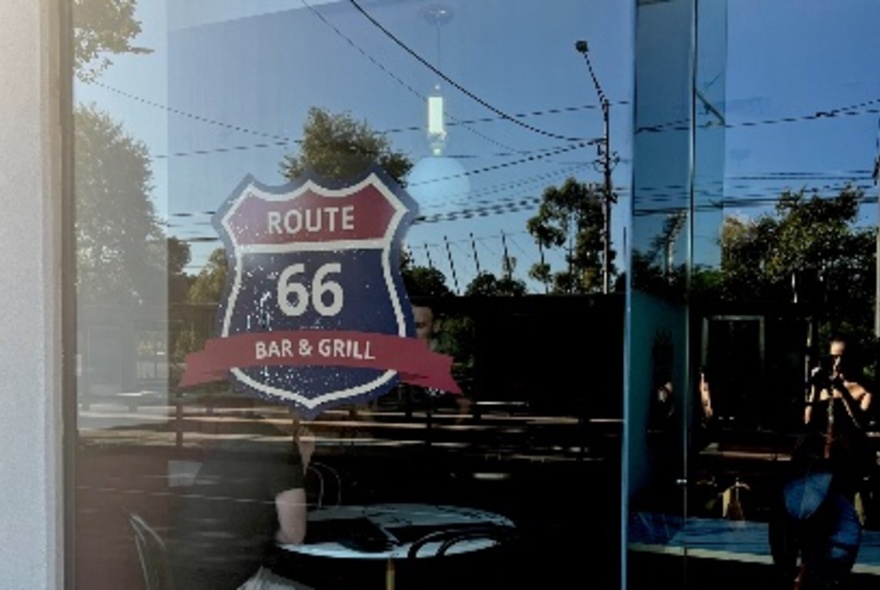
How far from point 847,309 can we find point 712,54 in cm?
109

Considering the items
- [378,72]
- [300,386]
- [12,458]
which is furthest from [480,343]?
[12,458]

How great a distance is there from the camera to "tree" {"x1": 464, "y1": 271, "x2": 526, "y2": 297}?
2.73 meters

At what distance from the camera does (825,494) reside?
3.00 metres

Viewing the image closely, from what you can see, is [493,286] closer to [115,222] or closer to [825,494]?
[825,494]

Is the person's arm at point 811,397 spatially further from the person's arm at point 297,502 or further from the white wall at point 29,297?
the white wall at point 29,297

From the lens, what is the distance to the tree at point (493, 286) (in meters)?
2.73

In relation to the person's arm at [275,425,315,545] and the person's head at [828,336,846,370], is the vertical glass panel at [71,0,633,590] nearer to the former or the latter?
the person's arm at [275,425,315,545]

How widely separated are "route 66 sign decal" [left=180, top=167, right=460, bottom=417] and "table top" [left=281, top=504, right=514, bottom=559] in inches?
17.4

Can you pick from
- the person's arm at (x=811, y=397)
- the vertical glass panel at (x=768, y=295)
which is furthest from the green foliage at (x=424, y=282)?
the person's arm at (x=811, y=397)

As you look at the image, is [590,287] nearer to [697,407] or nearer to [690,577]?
[697,407]

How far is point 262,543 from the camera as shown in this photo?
317 centimetres

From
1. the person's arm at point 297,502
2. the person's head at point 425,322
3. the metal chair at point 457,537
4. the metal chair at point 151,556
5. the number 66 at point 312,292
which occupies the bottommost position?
the metal chair at point 151,556

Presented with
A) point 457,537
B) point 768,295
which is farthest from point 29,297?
point 768,295

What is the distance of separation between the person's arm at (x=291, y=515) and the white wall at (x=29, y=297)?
81cm
